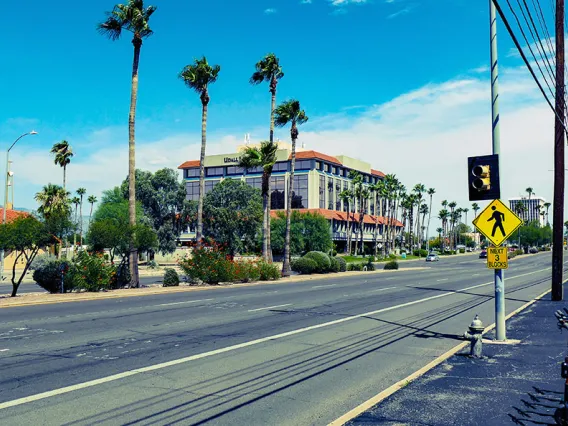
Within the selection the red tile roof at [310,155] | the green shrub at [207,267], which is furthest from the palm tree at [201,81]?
the red tile roof at [310,155]

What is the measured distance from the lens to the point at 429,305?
66.9 ft

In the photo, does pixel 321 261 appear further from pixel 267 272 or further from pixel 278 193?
pixel 278 193

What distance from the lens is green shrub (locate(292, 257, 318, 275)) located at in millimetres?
44062

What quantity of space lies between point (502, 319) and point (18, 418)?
31.3 ft

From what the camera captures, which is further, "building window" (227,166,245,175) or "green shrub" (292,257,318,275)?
"building window" (227,166,245,175)

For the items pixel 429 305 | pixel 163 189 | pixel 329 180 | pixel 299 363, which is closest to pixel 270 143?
pixel 429 305

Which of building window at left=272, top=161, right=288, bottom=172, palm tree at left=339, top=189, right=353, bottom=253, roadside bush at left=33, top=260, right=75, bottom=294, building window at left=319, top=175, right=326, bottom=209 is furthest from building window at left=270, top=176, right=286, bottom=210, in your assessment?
roadside bush at left=33, top=260, right=75, bottom=294

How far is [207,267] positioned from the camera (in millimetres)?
31062

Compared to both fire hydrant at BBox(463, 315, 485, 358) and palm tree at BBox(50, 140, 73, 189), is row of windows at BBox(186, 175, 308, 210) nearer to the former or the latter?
palm tree at BBox(50, 140, 73, 189)

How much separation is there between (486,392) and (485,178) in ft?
17.3

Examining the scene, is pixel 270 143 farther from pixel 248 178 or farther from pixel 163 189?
pixel 248 178

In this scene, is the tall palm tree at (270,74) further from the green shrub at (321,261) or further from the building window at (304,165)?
the building window at (304,165)

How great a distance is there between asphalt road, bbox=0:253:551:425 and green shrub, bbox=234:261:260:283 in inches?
518

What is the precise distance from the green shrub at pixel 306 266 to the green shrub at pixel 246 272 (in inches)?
341
